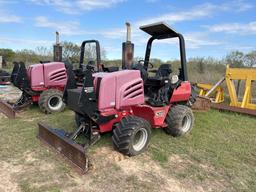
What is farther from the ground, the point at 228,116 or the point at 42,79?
the point at 42,79

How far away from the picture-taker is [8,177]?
3551mm

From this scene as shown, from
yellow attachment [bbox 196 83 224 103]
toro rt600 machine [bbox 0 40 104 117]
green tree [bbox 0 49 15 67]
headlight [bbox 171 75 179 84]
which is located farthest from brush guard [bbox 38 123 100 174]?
green tree [bbox 0 49 15 67]

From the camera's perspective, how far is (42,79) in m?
7.36

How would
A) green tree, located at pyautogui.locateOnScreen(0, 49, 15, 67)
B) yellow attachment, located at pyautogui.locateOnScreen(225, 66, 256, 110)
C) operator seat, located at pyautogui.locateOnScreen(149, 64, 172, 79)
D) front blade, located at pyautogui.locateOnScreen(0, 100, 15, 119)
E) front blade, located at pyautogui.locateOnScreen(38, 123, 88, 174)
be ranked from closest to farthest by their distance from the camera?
front blade, located at pyautogui.locateOnScreen(38, 123, 88, 174) → operator seat, located at pyautogui.locateOnScreen(149, 64, 172, 79) → front blade, located at pyautogui.locateOnScreen(0, 100, 15, 119) → yellow attachment, located at pyautogui.locateOnScreen(225, 66, 256, 110) → green tree, located at pyautogui.locateOnScreen(0, 49, 15, 67)

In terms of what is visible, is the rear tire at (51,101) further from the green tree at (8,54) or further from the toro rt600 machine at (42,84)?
the green tree at (8,54)

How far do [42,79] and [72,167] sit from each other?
410cm

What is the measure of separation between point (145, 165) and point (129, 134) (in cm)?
Result: 49

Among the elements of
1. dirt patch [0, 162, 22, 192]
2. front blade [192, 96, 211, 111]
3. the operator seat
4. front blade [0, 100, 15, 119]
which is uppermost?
the operator seat

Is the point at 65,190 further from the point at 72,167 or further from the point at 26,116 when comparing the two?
the point at 26,116

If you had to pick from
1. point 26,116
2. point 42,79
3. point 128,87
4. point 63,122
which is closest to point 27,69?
point 42,79

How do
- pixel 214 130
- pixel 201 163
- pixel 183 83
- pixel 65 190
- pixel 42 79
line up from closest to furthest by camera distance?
pixel 65 190 < pixel 201 163 < pixel 183 83 < pixel 214 130 < pixel 42 79

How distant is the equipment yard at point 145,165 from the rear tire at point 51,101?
4.16ft

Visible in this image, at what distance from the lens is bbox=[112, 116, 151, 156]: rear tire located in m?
4.05

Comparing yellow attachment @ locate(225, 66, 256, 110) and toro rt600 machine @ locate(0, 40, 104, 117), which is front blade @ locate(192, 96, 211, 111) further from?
toro rt600 machine @ locate(0, 40, 104, 117)
